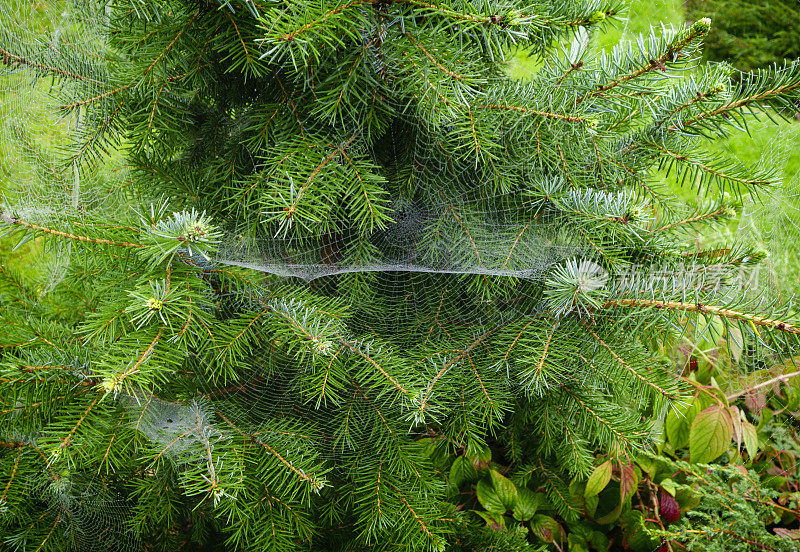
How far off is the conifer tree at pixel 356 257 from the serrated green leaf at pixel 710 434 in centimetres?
15

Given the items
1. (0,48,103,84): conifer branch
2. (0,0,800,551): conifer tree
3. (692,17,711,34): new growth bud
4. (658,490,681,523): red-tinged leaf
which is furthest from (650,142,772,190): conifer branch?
(0,48,103,84): conifer branch

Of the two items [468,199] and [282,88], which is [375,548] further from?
[282,88]

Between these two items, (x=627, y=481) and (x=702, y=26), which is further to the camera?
(x=627, y=481)

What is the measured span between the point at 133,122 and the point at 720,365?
1.64 metres

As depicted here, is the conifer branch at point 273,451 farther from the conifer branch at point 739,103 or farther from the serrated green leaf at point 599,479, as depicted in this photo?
the conifer branch at point 739,103

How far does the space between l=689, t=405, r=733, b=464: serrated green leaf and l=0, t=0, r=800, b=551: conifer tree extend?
145 mm

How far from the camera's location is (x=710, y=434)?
107 cm

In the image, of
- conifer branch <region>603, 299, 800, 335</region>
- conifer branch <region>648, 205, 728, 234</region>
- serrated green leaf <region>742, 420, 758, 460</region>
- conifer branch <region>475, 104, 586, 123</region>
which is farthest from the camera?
serrated green leaf <region>742, 420, 758, 460</region>

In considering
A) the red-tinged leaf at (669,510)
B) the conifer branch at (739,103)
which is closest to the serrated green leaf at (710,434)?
the red-tinged leaf at (669,510)

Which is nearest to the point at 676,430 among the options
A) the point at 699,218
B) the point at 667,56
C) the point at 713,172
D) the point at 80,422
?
the point at 699,218

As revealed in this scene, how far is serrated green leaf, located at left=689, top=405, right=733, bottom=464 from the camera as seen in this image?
1.06 metres

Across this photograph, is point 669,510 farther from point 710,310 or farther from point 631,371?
point 710,310

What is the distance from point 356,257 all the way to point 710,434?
883 mm

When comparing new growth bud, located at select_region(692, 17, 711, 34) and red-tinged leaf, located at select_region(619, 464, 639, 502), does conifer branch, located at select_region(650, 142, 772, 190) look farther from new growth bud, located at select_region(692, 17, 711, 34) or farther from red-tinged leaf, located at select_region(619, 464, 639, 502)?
red-tinged leaf, located at select_region(619, 464, 639, 502)
